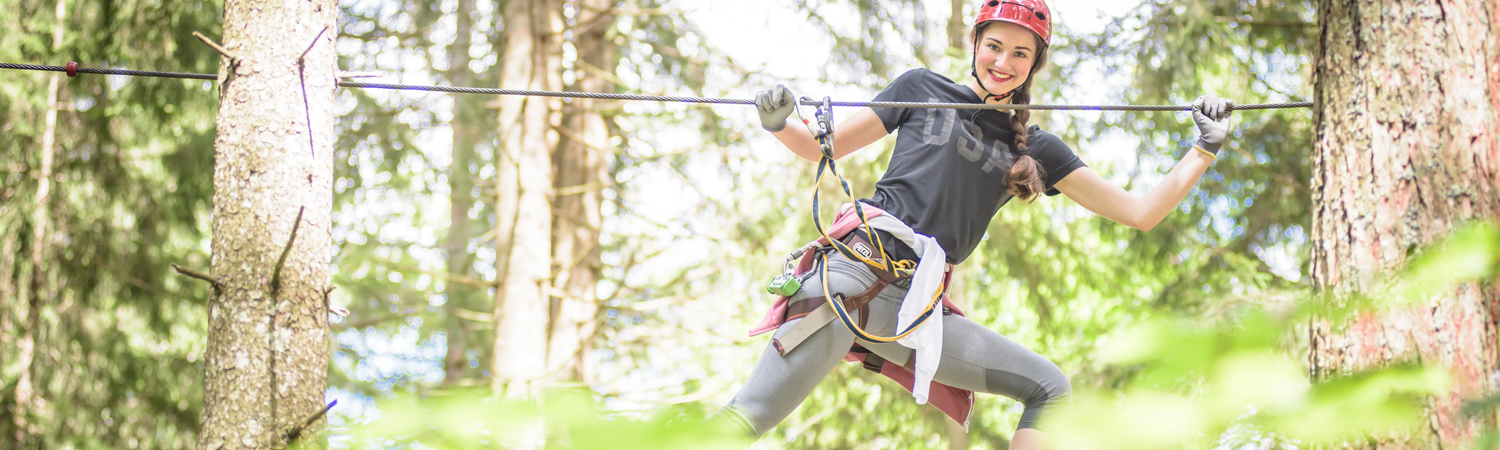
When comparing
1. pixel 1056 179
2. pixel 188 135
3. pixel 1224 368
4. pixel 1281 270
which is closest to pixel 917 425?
pixel 1281 270

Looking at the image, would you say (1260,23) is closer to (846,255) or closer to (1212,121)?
(1212,121)

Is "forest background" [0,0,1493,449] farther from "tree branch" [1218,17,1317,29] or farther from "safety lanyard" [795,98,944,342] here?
"safety lanyard" [795,98,944,342]

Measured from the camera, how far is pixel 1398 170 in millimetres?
2527

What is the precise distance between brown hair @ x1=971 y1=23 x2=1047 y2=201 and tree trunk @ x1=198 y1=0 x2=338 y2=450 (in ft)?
6.09

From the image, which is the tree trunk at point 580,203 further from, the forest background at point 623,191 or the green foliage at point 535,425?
the green foliage at point 535,425

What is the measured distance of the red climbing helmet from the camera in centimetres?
267

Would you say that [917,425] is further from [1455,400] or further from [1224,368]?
[1224,368]

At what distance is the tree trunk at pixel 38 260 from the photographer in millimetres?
6445

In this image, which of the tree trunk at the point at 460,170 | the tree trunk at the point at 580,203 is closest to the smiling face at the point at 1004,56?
the tree trunk at the point at 580,203

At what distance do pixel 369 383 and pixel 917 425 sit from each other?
19.7ft

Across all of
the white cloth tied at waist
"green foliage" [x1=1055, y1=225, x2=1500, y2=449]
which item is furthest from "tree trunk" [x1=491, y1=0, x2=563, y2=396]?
"green foliage" [x1=1055, y1=225, x2=1500, y2=449]

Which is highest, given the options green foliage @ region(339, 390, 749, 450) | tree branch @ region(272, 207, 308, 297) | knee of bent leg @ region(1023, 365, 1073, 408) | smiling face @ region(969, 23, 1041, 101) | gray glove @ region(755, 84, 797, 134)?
smiling face @ region(969, 23, 1041, 101)

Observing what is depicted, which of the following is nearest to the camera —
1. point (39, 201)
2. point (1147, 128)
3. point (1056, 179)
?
point (1056, 179)

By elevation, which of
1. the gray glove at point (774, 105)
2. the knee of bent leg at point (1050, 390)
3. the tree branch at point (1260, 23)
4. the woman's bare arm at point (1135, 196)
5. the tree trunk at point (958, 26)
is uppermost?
the tree trunk at point (958, 26)
